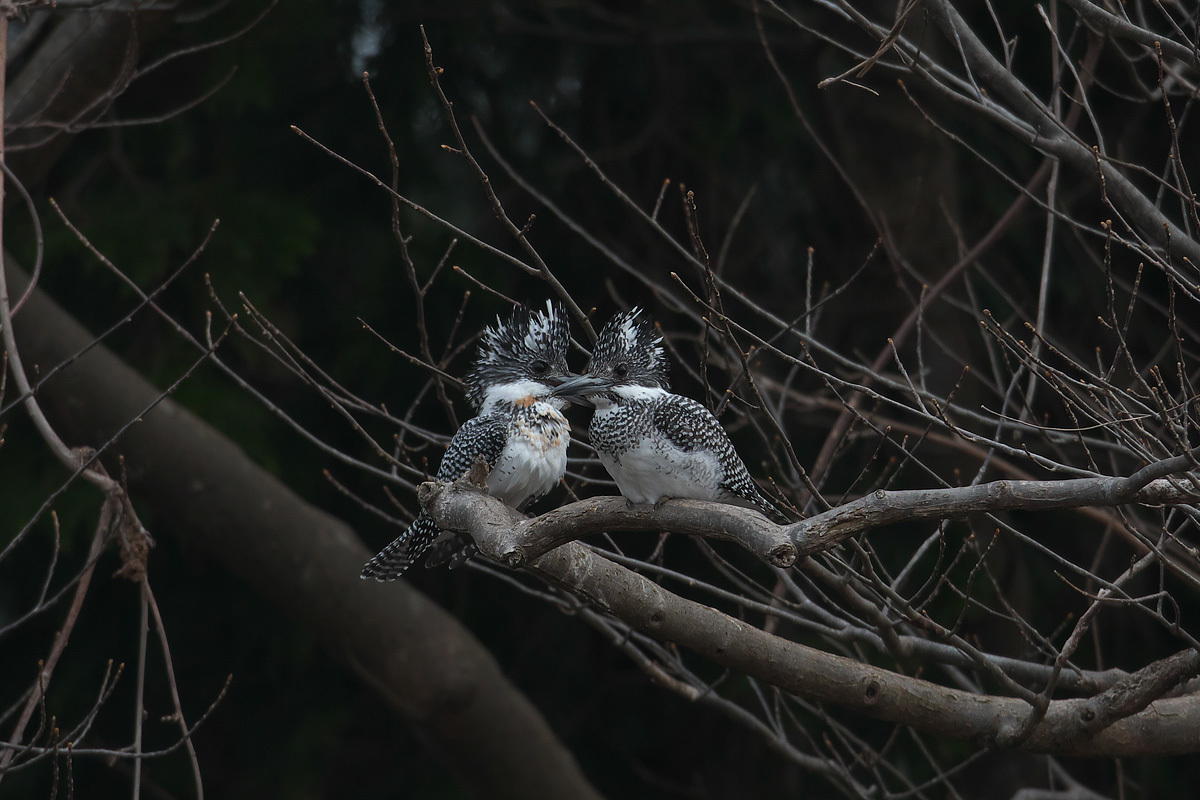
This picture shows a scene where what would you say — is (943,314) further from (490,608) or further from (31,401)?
(31,401)

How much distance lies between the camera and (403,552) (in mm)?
3146

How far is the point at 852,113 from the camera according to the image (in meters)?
5.31

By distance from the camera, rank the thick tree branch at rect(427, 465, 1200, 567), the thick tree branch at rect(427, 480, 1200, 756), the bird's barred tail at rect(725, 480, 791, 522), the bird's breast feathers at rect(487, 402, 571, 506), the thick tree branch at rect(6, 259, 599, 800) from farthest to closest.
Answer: the thick tree branch at rect(6, 259, 599, 800), the bird's breast feathers at rect(487, 402, 571, 506), the bird's barred tail at rect(725, 480, 791, 522), the thick tree branch at rect(427, 480, 1200, 756), the thick tree branch at rect(427, 465, 1200, 567)

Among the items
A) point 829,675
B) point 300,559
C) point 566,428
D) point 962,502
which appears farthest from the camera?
point 300,559

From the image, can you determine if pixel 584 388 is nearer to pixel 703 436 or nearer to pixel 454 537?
pixel 703 436

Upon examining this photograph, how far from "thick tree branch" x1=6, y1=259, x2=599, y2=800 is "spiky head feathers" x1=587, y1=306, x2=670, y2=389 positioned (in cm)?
188

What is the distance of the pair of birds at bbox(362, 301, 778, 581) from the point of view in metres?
2.58

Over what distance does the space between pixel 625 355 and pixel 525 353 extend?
0.51 m

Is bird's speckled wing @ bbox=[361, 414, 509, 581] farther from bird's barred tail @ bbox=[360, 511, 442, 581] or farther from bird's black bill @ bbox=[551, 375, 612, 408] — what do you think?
bird's black bill @ bbox=[551, 375, 612, 408]

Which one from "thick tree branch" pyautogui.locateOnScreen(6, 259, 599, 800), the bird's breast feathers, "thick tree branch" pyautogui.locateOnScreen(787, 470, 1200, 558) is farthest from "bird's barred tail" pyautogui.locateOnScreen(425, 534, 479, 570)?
"thick tree branch" pyautogui.locateOnScreen(787, 470, 1200, 558)

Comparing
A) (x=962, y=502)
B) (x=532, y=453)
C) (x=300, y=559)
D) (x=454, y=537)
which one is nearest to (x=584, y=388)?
(x=532, y=453)

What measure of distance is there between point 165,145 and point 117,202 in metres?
0.52

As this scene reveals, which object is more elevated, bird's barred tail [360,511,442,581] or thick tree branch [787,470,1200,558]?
thick tree branch [787,470,1200,558]

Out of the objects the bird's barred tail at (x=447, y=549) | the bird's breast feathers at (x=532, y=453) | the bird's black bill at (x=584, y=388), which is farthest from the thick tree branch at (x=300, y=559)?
the bird's black bill at (x=584, y=388)
